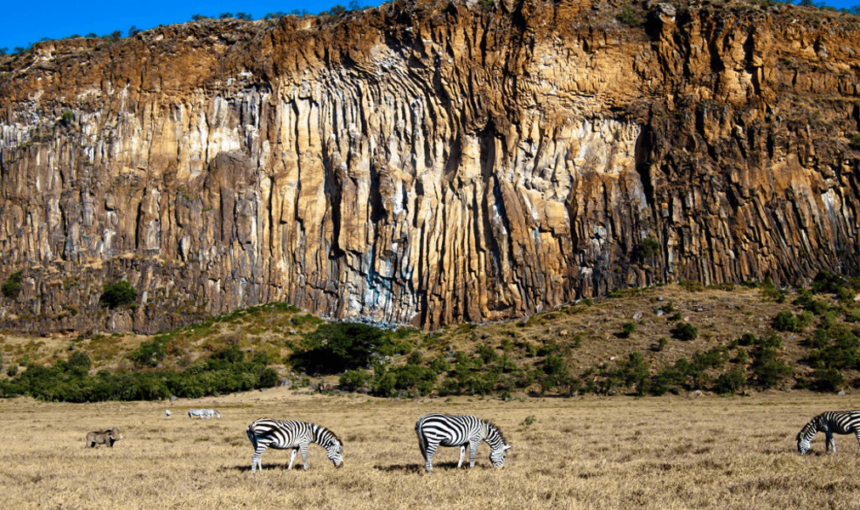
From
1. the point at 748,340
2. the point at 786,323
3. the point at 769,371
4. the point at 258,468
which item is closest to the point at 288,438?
the point at 258,468

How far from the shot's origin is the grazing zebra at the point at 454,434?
1273 cm

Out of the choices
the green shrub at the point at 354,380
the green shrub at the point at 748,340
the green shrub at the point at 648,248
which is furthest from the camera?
the green shrub at the point at 648,248

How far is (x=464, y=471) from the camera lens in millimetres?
13070

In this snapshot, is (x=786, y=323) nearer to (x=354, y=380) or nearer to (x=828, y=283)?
(x=828, y=283)

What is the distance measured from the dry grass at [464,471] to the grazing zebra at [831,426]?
0.29 metres

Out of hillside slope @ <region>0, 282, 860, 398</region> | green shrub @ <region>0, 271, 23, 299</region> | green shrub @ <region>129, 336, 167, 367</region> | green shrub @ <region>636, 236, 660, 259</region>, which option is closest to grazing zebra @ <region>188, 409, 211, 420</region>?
hillside slope @ <region>0, 282, 860, 398</region>

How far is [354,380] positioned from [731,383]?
1991cm

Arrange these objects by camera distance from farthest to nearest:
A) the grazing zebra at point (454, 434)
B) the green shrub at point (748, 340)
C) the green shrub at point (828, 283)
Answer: the green shrub at point (828, 283), the green shrub at point (748, 340), the grazing zebra at point (454, 434)

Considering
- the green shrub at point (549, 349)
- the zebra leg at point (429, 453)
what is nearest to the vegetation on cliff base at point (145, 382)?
the green shrub at point (549, 349)

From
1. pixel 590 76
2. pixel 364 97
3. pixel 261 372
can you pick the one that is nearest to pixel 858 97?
pixel 590 76

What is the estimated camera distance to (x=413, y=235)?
184 feet

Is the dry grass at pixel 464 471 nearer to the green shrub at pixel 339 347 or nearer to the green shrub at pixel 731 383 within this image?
the green shrub at pixel 731 383

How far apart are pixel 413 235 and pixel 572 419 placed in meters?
32.9

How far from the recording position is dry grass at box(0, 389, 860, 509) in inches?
420
